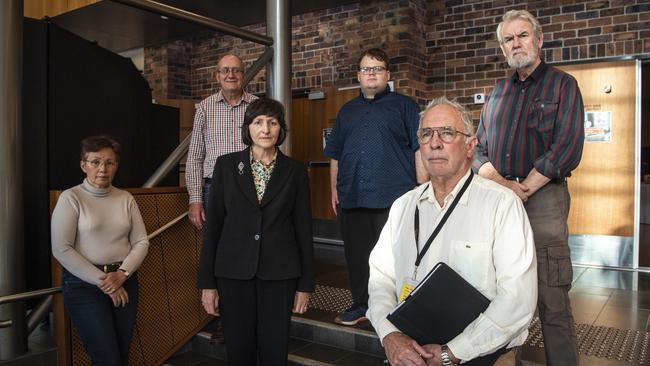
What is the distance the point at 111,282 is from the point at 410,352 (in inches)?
56.9

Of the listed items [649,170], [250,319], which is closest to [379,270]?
[250,319]

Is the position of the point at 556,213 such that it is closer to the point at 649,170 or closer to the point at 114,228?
the point at 114,228

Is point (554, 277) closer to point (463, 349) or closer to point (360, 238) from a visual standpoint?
point (463, 349)

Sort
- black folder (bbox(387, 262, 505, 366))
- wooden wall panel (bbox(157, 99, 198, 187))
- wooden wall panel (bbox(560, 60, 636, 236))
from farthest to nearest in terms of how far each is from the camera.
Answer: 1. wooden wall panel (bbox(157, 99, 198, 187))
2. wooden wall panel (bbox(560, 60, 636, 236))
3. black folder (bbox(387, 262, 505, 366))

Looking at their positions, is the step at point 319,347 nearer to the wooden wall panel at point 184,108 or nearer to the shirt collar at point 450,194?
the shirt collar at point 450,194

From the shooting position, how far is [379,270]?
5.75 feet

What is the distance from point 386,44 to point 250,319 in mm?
4300

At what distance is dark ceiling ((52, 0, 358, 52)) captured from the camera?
5.61m

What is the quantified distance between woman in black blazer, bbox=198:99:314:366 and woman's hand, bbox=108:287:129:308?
0.50 m

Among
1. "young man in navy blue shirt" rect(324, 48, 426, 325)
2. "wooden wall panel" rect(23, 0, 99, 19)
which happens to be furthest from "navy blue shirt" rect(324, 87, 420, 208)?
"wooden wall panel" rect(23, 0, 99, 19)

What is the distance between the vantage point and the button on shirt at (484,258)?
4.77 ft

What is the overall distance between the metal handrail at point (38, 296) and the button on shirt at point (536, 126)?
178 cm

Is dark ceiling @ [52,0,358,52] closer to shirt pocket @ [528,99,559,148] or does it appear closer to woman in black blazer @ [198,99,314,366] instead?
woman in black blazer @ [198,99,314,366]

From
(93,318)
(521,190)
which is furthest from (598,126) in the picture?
(93,318)
